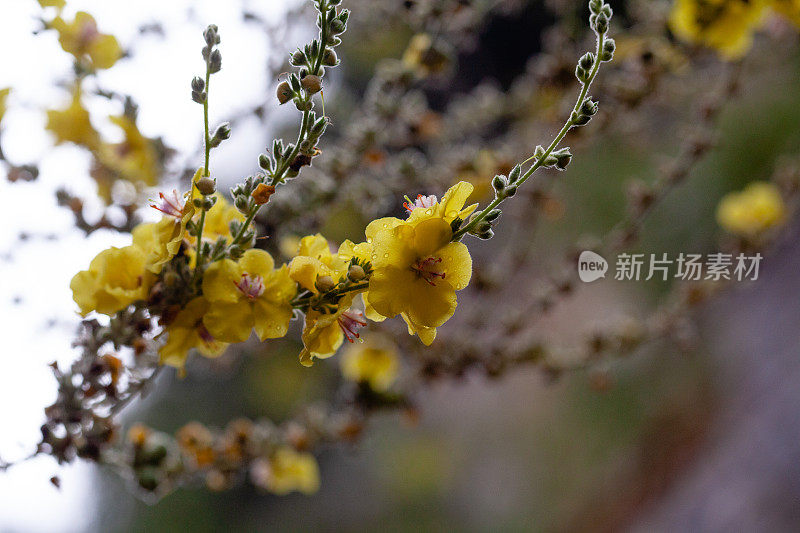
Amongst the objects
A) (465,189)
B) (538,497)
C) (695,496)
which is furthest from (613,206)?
(465,189)

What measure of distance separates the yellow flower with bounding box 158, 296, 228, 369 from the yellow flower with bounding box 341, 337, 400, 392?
0.36m

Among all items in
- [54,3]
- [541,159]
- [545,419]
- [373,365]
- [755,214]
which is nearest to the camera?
[541,159]

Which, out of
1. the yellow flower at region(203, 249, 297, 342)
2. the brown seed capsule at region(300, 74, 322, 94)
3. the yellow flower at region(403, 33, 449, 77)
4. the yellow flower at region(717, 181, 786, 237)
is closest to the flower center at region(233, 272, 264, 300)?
the yellow flower at region(203, 249, 297, 342)

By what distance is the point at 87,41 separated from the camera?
0.49 meters

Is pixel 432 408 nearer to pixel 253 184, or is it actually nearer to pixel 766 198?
pixel 766 198

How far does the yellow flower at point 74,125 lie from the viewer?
0.54m

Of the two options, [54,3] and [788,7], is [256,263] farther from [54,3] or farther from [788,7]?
[788,7]

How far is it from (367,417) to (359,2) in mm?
492

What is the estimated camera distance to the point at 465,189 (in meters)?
0.31

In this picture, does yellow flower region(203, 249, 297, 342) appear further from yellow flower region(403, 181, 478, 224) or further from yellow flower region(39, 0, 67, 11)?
yellow flower region(39, 0, 67, 11)

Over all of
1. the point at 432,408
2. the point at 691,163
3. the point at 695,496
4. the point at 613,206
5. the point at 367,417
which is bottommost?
the point at 367,417

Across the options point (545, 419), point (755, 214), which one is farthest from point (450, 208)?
point (545, 419)

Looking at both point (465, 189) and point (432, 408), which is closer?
point (465, 189)

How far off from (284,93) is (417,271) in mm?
115
